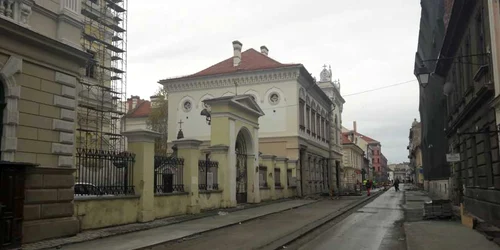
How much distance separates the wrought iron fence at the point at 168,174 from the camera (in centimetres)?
1647

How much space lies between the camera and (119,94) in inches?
1310

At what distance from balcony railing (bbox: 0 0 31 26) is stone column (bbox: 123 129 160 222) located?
16.7 feet

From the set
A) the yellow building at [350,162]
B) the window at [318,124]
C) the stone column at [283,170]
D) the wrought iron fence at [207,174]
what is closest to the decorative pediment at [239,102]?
the wrought iron fence at [207,174]

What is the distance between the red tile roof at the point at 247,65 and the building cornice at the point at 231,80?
0.34 metres

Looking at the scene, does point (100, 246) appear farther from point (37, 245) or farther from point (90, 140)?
point (90, 140)

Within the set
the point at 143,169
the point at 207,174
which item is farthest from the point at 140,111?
the point at 143,169

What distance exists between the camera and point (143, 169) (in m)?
15.0

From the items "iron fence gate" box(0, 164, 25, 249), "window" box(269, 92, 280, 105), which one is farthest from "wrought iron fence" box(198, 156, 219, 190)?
"window" box(269, 92, 280, 105)

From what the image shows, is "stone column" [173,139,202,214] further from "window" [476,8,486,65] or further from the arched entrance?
"window" [476,8,486,65]

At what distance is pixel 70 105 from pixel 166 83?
92.9 ft

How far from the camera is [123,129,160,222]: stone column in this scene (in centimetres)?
1494

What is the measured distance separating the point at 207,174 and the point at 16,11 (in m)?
11.4

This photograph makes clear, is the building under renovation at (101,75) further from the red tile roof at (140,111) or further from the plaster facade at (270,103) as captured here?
the red tile roof at (140,111)

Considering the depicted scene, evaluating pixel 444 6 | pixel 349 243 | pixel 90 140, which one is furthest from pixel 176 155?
pixel 444 6
